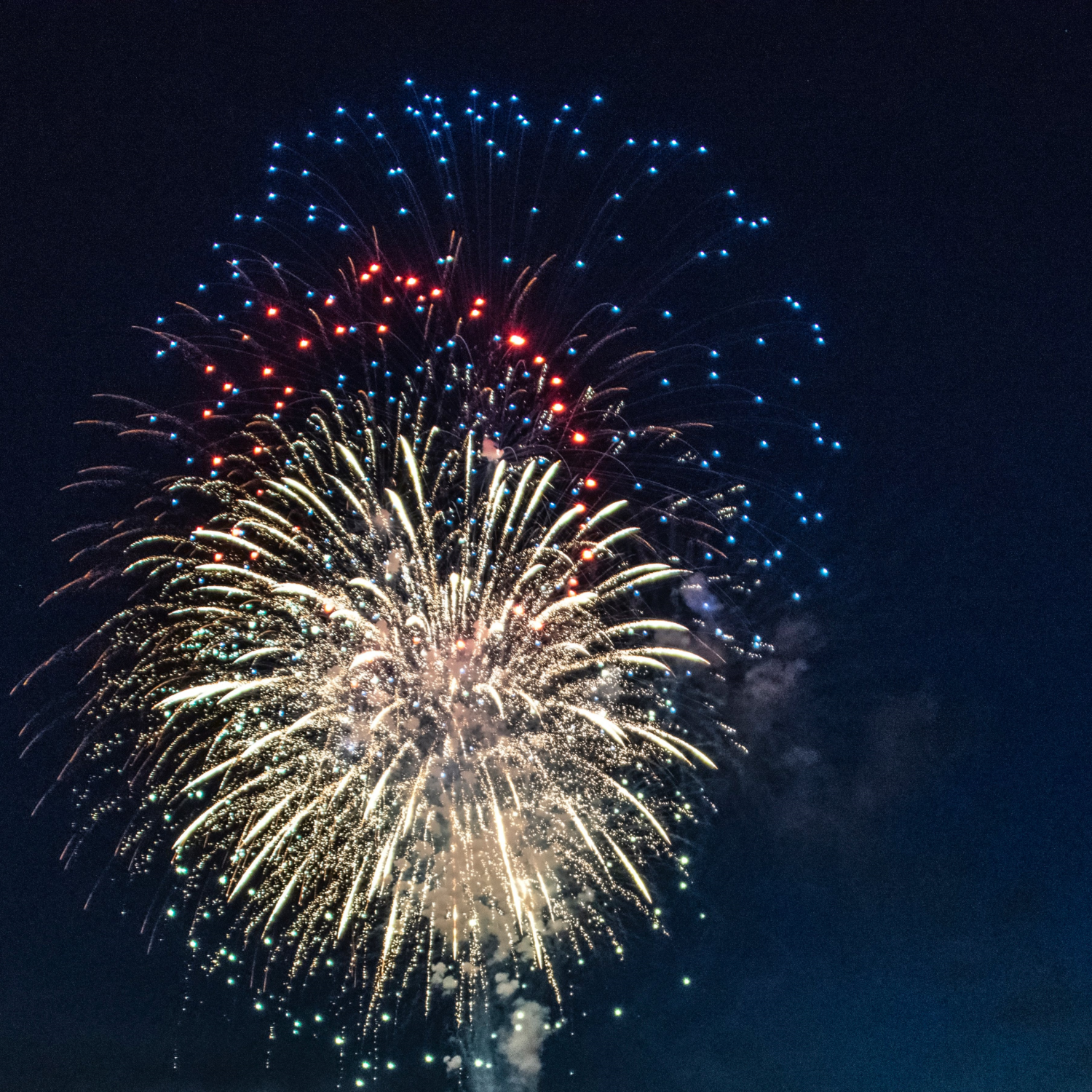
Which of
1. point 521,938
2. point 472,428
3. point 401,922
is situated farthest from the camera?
point 521,938

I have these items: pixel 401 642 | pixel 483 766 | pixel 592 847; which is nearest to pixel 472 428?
pixel 401 642

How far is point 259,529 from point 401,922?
11.6 m

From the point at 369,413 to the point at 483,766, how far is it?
31.2ft

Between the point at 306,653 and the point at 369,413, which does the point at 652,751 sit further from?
the point at 369,413

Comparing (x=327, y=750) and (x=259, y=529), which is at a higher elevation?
(x=259, y=529)

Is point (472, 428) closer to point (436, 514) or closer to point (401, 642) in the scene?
point (436, 514)

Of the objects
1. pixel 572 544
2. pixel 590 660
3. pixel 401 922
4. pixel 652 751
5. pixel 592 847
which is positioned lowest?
pixel 401 922

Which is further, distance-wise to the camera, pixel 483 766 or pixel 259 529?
pixel 483 766

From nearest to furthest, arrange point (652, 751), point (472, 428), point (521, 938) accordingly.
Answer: point (472, 428) → point (652, 751) → point (521, 938)

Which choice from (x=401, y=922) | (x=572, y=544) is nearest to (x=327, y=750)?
(x=401, y=922)

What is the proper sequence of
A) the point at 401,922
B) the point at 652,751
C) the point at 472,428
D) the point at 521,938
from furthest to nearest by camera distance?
the point at 521,938, the point at 401,922, the point at 652,751, the point at 472,428

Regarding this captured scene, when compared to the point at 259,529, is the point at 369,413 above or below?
above

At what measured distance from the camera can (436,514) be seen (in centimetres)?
2650

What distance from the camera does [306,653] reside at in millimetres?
26656
